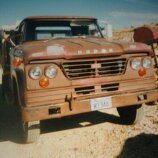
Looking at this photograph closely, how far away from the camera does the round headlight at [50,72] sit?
4305 millimetres

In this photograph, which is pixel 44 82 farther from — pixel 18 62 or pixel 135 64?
pixel 135 64

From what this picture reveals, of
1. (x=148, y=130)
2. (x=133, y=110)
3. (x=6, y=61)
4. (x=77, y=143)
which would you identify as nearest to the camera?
(x=77, y=143)

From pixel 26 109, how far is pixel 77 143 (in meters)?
1.29

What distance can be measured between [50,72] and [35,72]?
246 mm

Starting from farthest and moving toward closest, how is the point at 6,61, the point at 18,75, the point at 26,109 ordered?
the point at 6,61
the point at 18,75
the point at 26,109

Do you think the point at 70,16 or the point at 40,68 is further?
the point at 70,16

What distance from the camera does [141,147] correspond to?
14.5 feet

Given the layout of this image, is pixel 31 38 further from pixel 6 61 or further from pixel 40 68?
pixel 6 61

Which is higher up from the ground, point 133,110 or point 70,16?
point 70,16

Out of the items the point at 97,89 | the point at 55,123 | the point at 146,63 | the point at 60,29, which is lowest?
the point at 55,123

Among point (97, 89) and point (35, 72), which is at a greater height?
point (35, 72)

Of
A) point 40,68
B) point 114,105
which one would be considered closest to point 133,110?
point 114,105

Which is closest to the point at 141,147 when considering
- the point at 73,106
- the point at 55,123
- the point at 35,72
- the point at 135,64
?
the point at 73,106

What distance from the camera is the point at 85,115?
6746 millimetres
